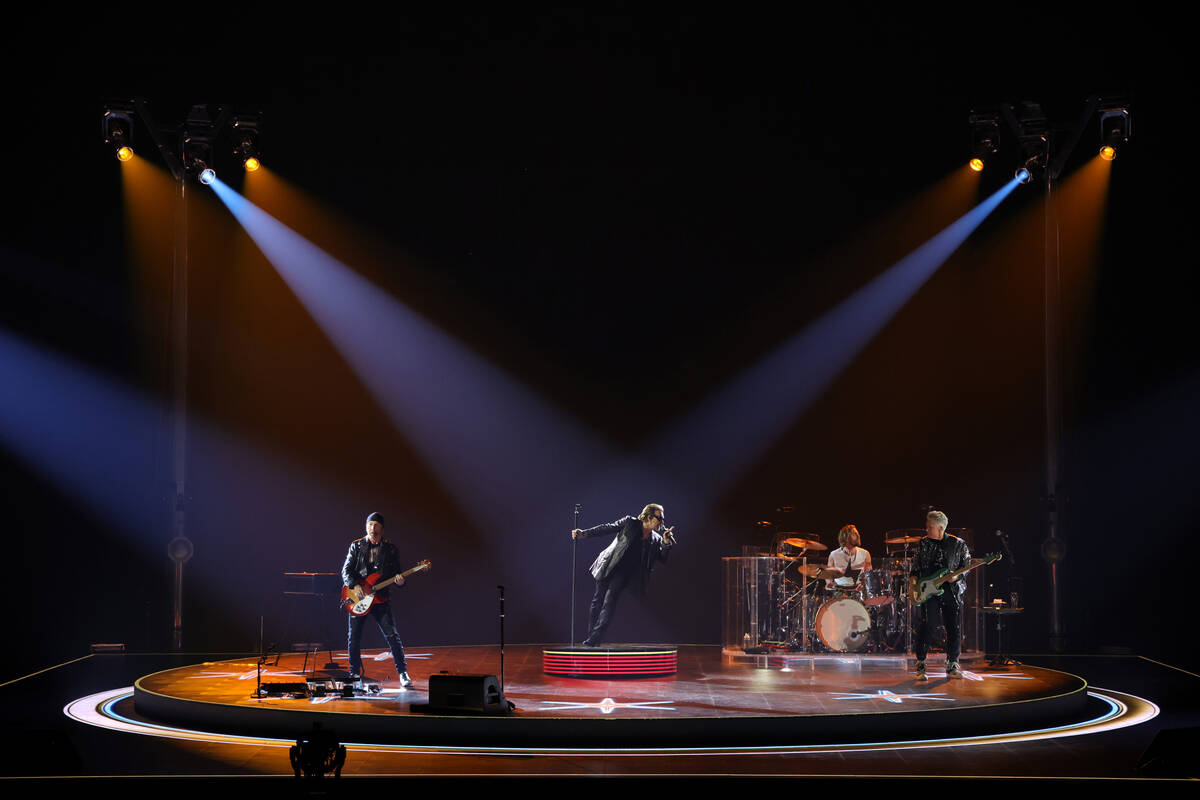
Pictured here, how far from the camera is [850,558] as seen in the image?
435 inches

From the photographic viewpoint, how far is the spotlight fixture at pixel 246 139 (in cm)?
1211

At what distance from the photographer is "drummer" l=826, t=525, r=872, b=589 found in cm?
1102

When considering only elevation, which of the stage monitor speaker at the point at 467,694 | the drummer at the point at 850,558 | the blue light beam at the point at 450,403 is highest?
the blue light beam at the point at 450,403

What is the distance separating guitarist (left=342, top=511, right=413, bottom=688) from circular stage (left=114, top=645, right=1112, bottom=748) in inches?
11.3

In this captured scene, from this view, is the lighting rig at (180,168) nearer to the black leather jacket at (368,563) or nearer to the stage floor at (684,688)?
the stage floor at (684,688)

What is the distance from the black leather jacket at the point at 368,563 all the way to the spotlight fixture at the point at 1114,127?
8367 millimetres

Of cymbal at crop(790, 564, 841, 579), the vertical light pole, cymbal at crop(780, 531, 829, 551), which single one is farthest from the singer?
the vertical light pole

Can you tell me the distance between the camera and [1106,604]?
12898mm

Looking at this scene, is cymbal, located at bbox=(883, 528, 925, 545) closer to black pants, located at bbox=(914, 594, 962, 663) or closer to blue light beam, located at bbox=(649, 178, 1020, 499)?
black pants, located at bbox=(914, 594, 962, 663)

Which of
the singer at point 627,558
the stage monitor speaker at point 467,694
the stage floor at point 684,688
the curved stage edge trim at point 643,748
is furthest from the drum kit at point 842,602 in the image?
the stage monitor speaker at point 467,694

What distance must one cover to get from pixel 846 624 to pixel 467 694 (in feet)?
14.9

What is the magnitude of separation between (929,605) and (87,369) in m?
9.08

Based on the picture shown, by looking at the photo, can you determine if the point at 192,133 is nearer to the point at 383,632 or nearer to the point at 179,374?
the point at 179,374

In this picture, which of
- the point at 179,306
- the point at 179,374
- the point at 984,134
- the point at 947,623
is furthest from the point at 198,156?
the point at 947,623
